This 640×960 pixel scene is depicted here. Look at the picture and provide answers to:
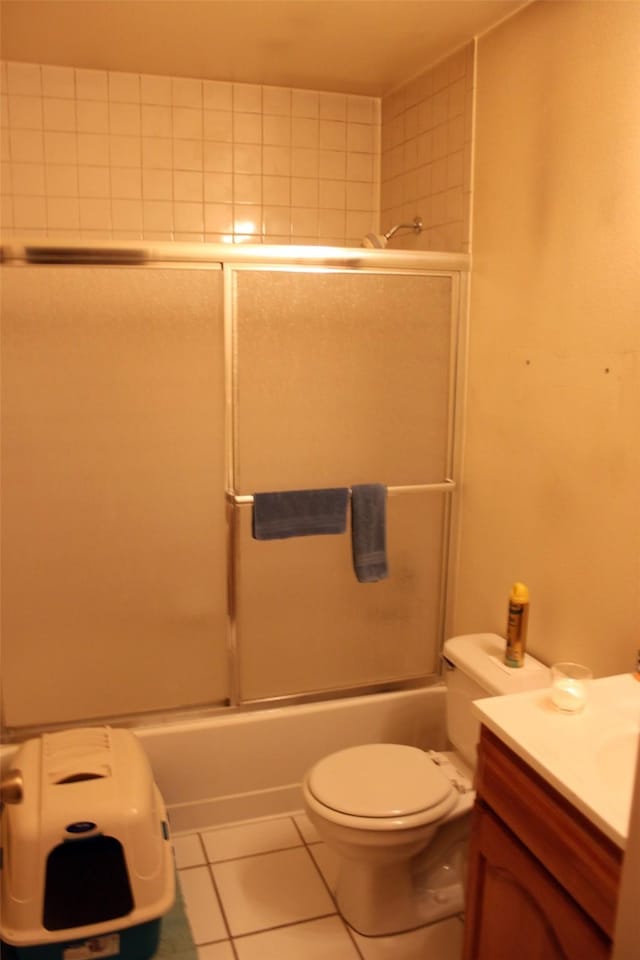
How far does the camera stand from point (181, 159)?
2.66m

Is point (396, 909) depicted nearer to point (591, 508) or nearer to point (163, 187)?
point (591, 508)

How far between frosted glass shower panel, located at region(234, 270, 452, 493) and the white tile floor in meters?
1.06

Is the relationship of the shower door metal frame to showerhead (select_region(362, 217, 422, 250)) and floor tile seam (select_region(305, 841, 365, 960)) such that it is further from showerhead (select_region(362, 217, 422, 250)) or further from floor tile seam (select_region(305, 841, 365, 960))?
floor tile seam (select_region(305, 841, 365, 960))

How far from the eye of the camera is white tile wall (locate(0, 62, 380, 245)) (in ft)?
8.35

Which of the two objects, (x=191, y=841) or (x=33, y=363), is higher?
(x=33, y=363)

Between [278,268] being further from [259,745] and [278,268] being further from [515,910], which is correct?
[515,910]

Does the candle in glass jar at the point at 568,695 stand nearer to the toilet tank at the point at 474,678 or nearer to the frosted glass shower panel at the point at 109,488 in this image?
the toilet tank at the point at 474,678

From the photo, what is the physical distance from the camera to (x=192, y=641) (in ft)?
7.44

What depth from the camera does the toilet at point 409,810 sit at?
1767mm

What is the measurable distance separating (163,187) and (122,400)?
3.35ft

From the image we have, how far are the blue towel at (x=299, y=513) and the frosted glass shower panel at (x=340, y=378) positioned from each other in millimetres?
39

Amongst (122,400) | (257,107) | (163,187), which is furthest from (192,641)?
(257,107)

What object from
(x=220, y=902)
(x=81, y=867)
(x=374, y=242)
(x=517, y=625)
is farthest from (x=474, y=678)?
(x=374, y=242)

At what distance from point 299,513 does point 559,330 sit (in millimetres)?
891
